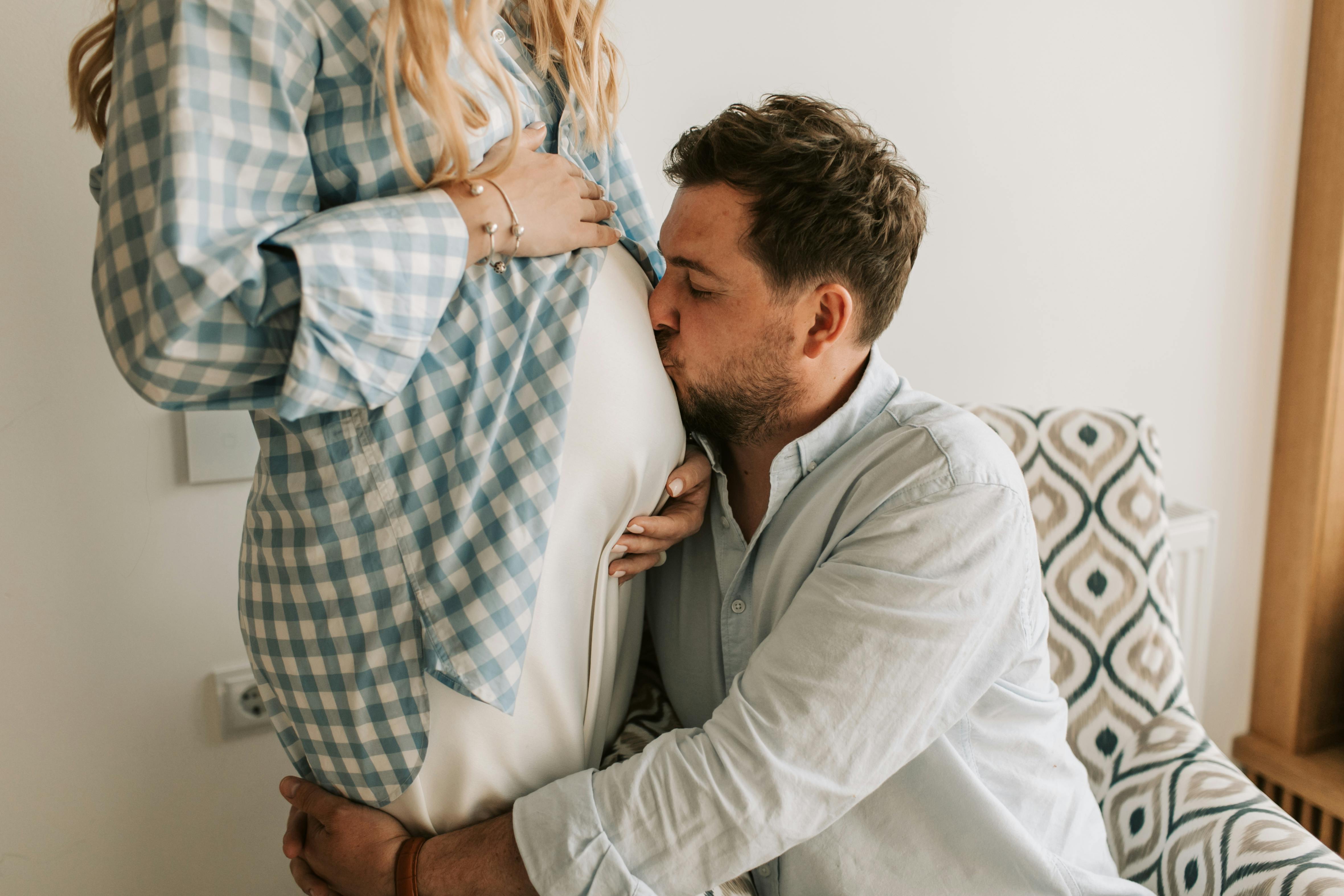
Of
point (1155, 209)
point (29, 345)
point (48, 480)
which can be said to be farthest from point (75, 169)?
point (1155, 209)

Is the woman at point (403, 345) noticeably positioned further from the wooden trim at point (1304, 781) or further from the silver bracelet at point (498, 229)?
the wooden trim at point (1304, 781)

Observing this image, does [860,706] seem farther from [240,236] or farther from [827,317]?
[240,236]

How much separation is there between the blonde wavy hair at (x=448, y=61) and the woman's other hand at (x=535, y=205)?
0.07 ft

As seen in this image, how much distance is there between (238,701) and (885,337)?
1.09 m

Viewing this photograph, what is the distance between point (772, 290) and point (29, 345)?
78 centimetres

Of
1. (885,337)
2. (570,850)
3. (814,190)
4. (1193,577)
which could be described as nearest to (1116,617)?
(885,337)

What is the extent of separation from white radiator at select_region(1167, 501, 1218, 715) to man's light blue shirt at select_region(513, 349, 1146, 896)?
913mm

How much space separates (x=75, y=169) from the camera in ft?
3.05

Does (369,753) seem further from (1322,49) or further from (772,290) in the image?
(1322,49)

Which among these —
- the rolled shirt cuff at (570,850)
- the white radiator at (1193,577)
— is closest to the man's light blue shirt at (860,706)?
the rolled shirt cuff at (570,850)

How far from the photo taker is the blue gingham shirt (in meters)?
0.56

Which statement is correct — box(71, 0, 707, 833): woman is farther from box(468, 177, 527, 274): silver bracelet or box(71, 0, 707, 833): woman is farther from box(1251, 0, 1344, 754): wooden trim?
box(1251, 0, 1344, 754): wooden trim

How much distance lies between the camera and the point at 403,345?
2.07ft

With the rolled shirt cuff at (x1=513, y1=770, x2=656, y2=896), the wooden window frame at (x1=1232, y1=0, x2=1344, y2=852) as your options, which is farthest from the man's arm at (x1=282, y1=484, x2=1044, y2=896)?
the wooden window frame at (x1=1232, y1=0, x2=1344, y2=852)
